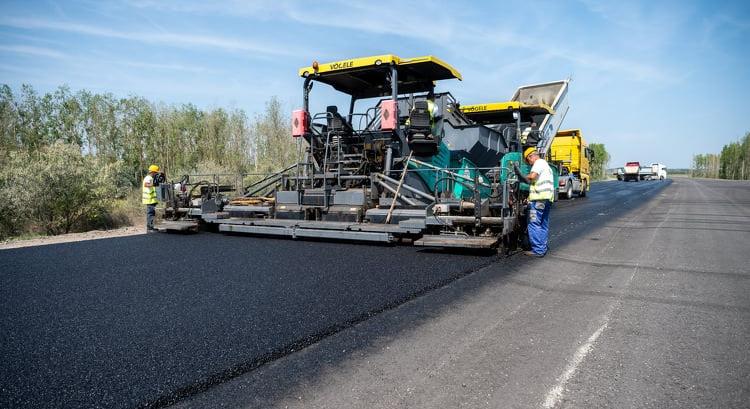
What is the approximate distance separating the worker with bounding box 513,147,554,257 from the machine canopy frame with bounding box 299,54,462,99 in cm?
231

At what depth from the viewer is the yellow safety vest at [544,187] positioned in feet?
19.2

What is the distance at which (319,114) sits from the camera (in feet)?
25.2

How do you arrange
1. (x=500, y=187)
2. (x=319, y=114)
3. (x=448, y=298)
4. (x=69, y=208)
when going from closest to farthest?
(x=448, y=298)
(x=500, y=187)
(x=319, y=114)
(x=69, y=208)

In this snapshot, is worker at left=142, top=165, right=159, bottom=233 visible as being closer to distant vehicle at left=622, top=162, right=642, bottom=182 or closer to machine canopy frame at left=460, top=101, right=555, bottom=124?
machine canopy frame at left=460, top=101, right=555, bottom=124

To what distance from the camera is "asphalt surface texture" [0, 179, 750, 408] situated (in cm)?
228

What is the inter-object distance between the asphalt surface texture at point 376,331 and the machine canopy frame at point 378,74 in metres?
3.03

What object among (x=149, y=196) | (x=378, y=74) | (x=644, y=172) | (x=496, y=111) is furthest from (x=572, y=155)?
(x=644, y=172)

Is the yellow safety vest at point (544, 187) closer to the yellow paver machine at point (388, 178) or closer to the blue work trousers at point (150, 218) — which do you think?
the yellow paver machine at point (388, 178)

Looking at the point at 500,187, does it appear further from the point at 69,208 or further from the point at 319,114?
the point at 69,208

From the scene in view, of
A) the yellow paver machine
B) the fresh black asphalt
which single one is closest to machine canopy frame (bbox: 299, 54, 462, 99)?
the yellow paver machine

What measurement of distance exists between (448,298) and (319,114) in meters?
4.69

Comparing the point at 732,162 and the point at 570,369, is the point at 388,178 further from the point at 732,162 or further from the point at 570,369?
the point at 732,162

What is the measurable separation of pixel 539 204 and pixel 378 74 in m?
3.46

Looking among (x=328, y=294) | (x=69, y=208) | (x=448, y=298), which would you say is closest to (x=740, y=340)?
(x=448, y=298)
